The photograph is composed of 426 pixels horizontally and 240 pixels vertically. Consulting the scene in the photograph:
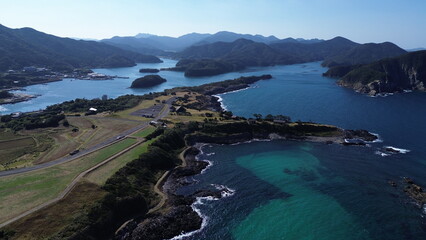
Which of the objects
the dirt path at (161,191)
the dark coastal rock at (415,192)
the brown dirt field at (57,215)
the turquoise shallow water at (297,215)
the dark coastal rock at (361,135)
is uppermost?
the brown dirt field at (57,215)

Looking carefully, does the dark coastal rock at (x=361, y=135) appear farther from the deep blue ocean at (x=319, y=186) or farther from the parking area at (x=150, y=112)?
the parking area at (x=150, y=112)

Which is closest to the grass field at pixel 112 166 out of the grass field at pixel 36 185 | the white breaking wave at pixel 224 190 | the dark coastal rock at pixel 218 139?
the grass field at pixel 36 185

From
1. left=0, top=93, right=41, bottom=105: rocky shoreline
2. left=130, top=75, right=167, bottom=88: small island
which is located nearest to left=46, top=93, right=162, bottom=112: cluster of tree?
left=0, top=93, right=41, bottom=105: rocky shoreline

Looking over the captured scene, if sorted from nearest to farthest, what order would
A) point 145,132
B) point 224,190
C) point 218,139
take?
point 224,190, point 145,132, point 218,139

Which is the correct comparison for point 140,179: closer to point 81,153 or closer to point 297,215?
point 81,153

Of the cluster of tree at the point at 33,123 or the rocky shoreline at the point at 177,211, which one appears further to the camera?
the cluster of tree at the point at 33,123

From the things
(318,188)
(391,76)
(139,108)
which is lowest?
(318,188)

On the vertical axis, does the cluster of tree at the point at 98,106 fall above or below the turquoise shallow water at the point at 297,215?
above

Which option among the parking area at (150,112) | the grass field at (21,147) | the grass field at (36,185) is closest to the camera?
the grass field at (36,185)

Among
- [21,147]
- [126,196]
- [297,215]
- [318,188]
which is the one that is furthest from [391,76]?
[21,147]
